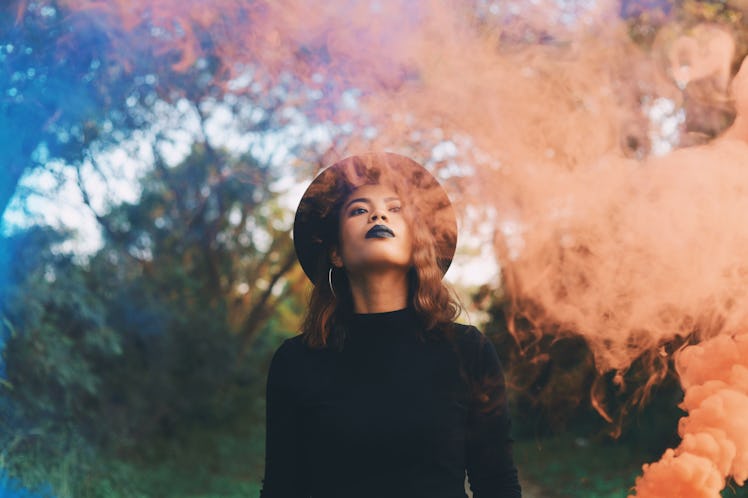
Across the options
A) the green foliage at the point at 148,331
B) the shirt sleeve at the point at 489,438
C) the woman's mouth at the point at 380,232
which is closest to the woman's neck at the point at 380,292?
the woman's mouth at the point at 380,232

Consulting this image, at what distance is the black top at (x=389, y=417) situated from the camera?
2189 mm

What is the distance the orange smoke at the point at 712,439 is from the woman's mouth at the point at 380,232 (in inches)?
43.5

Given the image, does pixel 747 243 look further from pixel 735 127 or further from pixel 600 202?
pixel 600 202

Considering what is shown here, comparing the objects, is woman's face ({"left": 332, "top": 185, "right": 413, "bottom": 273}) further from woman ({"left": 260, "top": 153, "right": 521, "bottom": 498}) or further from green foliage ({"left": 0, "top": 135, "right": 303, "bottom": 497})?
green foliage ({"left": 0, "top": 135, "right": 303, "bottom": 497})

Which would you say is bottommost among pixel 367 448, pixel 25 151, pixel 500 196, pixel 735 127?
pixel 367 448

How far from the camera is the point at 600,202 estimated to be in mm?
3488

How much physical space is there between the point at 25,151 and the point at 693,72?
4523 millimetres

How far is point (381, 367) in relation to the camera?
235 cm

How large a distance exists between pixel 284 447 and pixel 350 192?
0.96m

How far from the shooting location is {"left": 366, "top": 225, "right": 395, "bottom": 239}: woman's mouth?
7.98 feet

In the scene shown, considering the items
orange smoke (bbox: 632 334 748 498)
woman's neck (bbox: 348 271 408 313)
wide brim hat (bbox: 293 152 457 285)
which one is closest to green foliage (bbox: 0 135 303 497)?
wide brim hat (bbox: 293 152 457 285)

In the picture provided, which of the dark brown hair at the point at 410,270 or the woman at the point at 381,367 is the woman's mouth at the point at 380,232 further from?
the dark brown hair at the point at 410,270

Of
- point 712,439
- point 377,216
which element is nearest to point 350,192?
point 377,216

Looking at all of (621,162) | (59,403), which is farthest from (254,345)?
(621,162)
